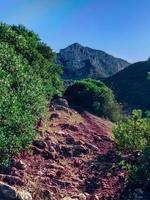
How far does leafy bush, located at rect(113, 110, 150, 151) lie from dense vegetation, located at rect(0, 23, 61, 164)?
13.4ft

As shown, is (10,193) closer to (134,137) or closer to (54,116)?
(134,137)

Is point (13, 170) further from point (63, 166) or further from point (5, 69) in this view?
point (5, 69)

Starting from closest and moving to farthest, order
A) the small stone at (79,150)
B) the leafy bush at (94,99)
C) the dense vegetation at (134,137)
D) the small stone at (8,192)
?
the small stone at (8,192) → the dense vegetation at (134,137) → the small stone at (79,150) → the leafy bush at (94,99)

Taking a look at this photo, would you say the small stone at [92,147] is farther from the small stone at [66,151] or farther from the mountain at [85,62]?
the mountain at [85,62]

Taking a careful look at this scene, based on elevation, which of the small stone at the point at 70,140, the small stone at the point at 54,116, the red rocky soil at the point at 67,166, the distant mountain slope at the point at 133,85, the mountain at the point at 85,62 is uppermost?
the mountain at the point at 85,62

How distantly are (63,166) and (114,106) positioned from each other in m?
15.5

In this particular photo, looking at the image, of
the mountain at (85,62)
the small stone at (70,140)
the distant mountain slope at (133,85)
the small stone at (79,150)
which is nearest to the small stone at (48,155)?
the small stone at (79,150)

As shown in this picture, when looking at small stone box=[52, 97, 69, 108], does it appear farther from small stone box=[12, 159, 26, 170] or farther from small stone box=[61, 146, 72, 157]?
small stone box=[12, 159, 26, 170]

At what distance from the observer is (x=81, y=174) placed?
840 inches

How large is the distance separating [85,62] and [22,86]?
221 ft

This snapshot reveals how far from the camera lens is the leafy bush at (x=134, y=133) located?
23.0 meters

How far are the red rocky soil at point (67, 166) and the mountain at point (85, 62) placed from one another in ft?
193

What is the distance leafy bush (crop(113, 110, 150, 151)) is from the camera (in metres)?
23.0

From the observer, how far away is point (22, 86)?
2597cm
